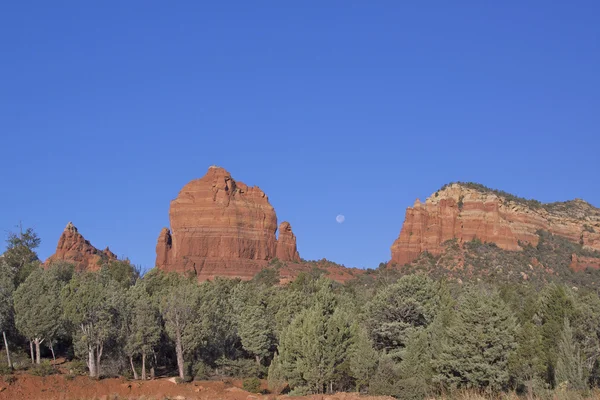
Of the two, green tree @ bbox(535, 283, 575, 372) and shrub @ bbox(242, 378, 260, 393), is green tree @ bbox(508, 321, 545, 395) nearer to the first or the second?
green tree @ bbox(535, 283, 575, 372)

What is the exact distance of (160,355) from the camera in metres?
59.3

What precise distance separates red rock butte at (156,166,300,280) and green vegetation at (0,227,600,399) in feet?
238

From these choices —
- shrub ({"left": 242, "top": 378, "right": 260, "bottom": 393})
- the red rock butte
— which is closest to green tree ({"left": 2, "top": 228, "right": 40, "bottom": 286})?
shrub ({"left": 242, "top": 378, "right": 260, "bottom": 393})

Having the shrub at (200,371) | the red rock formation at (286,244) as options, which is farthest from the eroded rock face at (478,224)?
the shrub at (200,371)

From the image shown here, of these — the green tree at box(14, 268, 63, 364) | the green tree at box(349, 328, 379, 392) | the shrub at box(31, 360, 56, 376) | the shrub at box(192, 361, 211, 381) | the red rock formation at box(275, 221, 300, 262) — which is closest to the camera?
the green tree at box(349, 328, 379, 392)

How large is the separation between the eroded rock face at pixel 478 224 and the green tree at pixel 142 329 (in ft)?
299

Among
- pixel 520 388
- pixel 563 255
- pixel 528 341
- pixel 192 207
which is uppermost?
pixel 192 207

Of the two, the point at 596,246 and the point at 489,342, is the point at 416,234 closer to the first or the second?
the point at 596,246

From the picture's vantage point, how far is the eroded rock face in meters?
132

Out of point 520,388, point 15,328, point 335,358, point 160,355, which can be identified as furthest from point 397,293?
point 15,328

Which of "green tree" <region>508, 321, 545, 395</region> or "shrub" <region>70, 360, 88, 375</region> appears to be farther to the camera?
"shrub" <region>70, 360, 88, 375</region>

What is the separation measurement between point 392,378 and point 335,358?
166 inches

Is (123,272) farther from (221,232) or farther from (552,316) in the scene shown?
(221,232)

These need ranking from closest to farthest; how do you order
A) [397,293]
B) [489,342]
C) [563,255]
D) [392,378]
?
[489,342] → [392,378] → [397,293] → [563,255]
